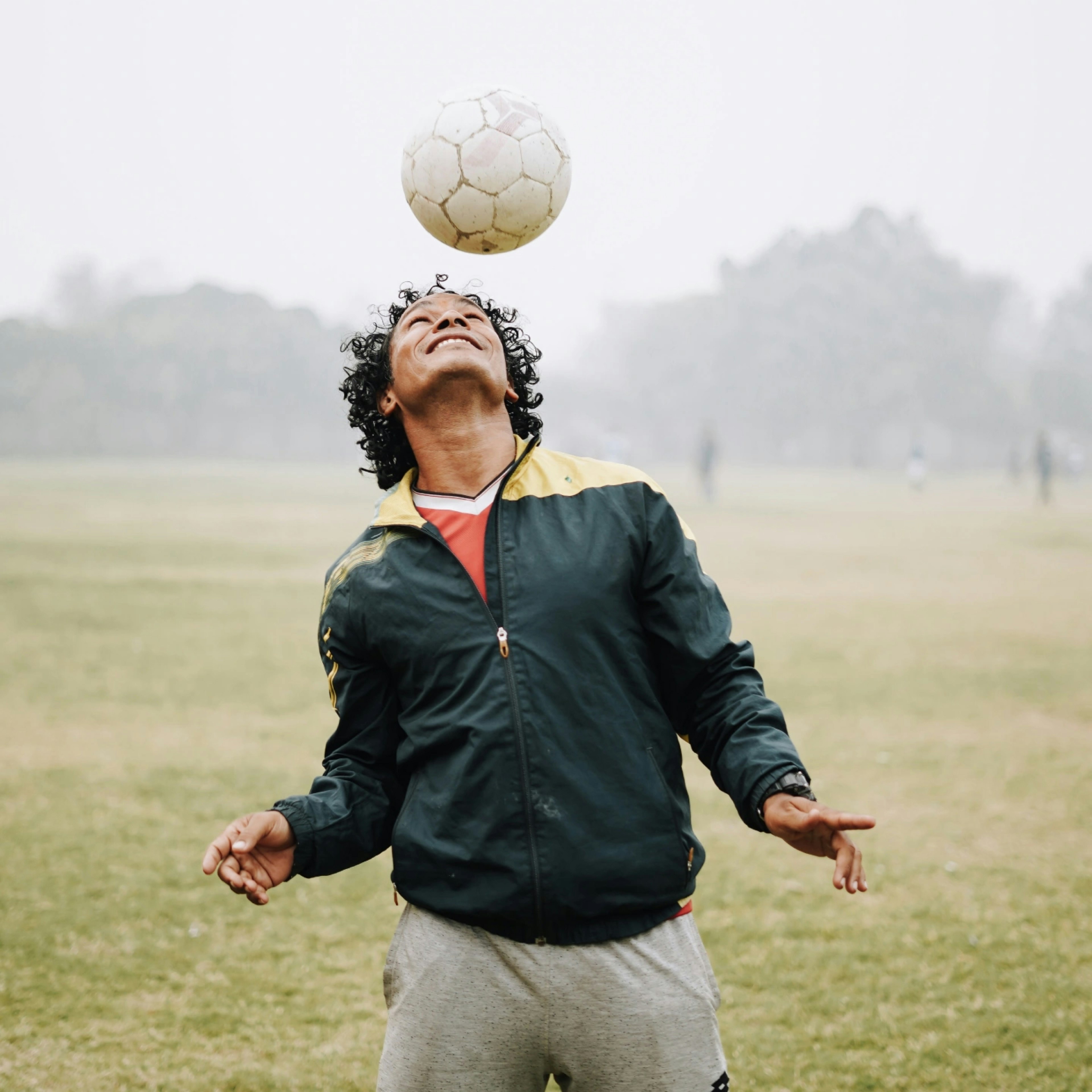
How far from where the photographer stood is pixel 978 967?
13.4 feet

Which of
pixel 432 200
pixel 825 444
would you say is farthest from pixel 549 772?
pixel 825 444

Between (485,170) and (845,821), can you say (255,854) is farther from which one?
(485,170)

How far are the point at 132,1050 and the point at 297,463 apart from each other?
47.2m

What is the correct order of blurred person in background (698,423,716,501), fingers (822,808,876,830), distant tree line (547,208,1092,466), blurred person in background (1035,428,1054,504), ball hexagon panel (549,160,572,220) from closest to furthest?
fingers (822,808,876,830) → ball hexagon panel (549,160,572,220) → blurred person in background (698,423,716,501) → blurred person in background (1035,428,1054,504) → distant tree line (547,208,1092,466)

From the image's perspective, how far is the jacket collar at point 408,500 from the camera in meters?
2.14

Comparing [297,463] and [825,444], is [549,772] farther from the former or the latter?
[825,444]

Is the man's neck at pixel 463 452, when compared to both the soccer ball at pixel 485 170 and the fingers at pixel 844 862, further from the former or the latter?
the fingers at pixel 844 862

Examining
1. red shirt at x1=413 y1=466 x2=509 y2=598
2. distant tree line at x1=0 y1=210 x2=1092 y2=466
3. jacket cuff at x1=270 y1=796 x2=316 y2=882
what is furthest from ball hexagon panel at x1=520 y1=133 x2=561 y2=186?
distant tree line at x1=0 y1=210 x2=1092 y2=466

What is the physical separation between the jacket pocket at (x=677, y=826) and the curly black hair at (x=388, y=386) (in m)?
0.81

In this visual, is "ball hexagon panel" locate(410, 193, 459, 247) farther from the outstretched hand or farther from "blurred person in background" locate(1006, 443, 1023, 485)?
"blurred person in background" locate(1006, 443, 1023, 485)

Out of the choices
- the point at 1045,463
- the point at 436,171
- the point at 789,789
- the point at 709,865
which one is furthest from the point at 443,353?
the point at 1045,463

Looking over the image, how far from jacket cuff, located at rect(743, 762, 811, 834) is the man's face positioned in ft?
2.82

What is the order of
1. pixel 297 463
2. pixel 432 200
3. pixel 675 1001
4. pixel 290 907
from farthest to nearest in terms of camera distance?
1. pixel 297 463
2. pixel 290 907
3. pixel 432 200
4. pixel 675 1001

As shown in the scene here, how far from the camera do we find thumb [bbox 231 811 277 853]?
1981mm
